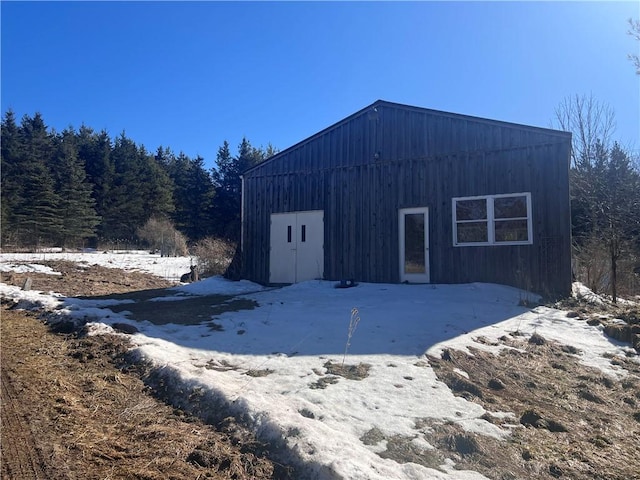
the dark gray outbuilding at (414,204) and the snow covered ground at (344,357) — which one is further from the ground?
the dark gray outbuilding at (414,204)

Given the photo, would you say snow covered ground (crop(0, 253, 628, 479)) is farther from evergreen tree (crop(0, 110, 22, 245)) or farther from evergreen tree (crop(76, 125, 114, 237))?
evergreen tree (crop(76, 125, 114, 237))

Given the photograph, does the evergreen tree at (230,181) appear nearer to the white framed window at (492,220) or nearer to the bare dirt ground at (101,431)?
the white framed window at (492,220)

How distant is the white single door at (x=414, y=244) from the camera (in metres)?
11.1

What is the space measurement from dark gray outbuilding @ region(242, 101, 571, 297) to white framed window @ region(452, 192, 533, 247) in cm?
2

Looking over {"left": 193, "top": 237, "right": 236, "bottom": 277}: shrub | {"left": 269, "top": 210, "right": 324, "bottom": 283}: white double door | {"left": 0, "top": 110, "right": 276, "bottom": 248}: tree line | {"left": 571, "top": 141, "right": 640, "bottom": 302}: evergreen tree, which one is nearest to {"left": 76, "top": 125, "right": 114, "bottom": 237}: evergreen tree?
{"left": 0, "top": 110, "right": 276, "bottom": 248}: tree line

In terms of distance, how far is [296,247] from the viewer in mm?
12789

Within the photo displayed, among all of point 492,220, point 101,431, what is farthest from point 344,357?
point 492,220

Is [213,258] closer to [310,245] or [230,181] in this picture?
[310,245]

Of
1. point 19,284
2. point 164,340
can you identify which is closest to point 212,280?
point 19,284

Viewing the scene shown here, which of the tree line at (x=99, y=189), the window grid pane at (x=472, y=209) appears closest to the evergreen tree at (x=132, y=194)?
the tree line at (x=99, y=189)

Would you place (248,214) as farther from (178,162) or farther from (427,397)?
(178,162)

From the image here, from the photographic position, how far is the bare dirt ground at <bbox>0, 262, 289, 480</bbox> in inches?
99.9

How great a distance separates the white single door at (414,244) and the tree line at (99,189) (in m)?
21.5

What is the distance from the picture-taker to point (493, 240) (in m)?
10.3
